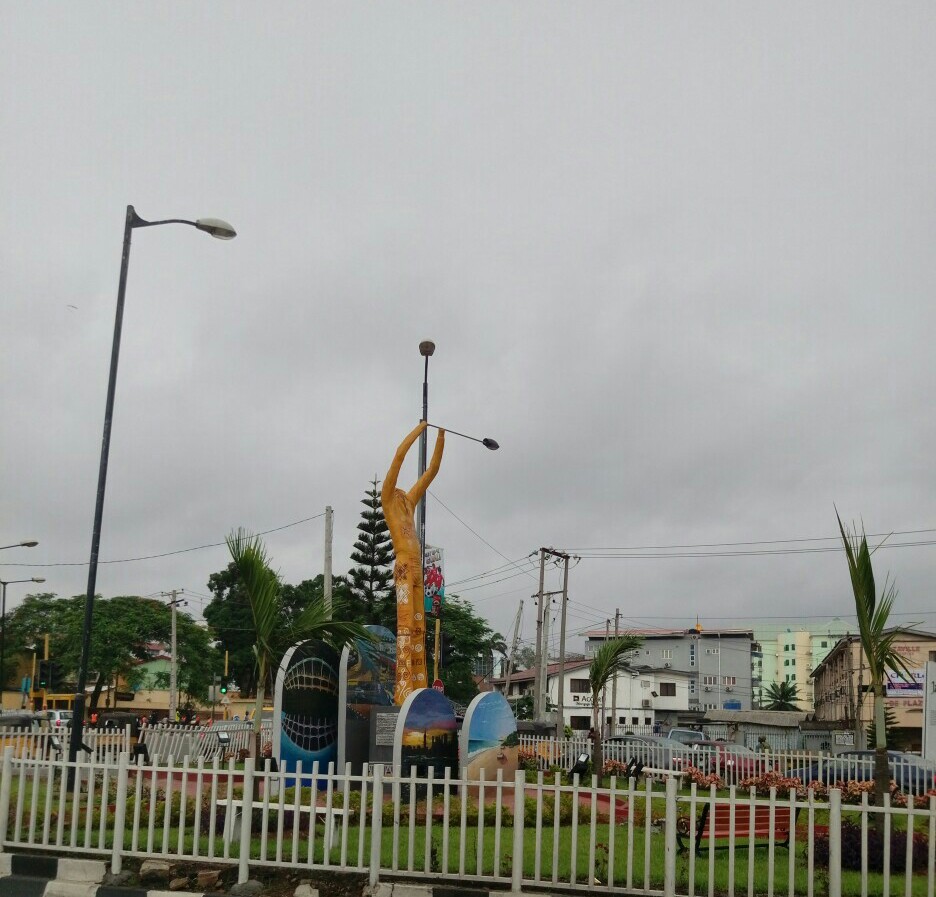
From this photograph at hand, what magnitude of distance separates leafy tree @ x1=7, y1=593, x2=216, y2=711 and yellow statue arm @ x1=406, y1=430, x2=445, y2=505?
4115 centimetres

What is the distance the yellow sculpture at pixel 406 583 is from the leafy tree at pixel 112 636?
41.2 metres

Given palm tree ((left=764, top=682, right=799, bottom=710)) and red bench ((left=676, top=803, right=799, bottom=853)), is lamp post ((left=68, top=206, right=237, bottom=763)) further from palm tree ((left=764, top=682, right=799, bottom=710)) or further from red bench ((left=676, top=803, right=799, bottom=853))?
palm tree ((left=764, top=682, right=799, bottom=710))

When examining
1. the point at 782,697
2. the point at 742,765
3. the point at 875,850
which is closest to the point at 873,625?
the point at 875,850

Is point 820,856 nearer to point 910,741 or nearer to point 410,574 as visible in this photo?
point 410,574

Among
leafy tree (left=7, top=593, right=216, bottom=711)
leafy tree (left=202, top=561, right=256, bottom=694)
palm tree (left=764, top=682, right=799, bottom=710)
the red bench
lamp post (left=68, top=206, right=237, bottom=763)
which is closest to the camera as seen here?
the red bench

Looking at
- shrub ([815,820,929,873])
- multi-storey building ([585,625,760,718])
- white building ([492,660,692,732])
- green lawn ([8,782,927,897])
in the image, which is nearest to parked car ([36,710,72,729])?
green lawn ([8,782,927,897])

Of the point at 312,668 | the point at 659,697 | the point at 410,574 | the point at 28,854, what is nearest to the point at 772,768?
the point at 410,574

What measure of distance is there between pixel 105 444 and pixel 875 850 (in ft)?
37.2

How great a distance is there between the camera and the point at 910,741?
5775 cm

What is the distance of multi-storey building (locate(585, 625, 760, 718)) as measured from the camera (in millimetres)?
88312

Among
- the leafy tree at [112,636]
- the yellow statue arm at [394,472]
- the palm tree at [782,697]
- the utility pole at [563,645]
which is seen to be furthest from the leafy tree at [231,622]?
the palm tree at [782,697]

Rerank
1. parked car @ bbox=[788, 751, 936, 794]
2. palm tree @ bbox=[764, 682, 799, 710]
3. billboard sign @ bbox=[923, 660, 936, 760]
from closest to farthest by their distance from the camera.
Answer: parked car @ bbox=[788, 751, 936, 794], billboard sign @ bbox=[923, 660, 936, 760], palm tree @ bbox=[764, 682, 799, 710]

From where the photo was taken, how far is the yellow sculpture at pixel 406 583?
22.0 m

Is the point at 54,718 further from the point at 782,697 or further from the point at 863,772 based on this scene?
the point at 782,697
